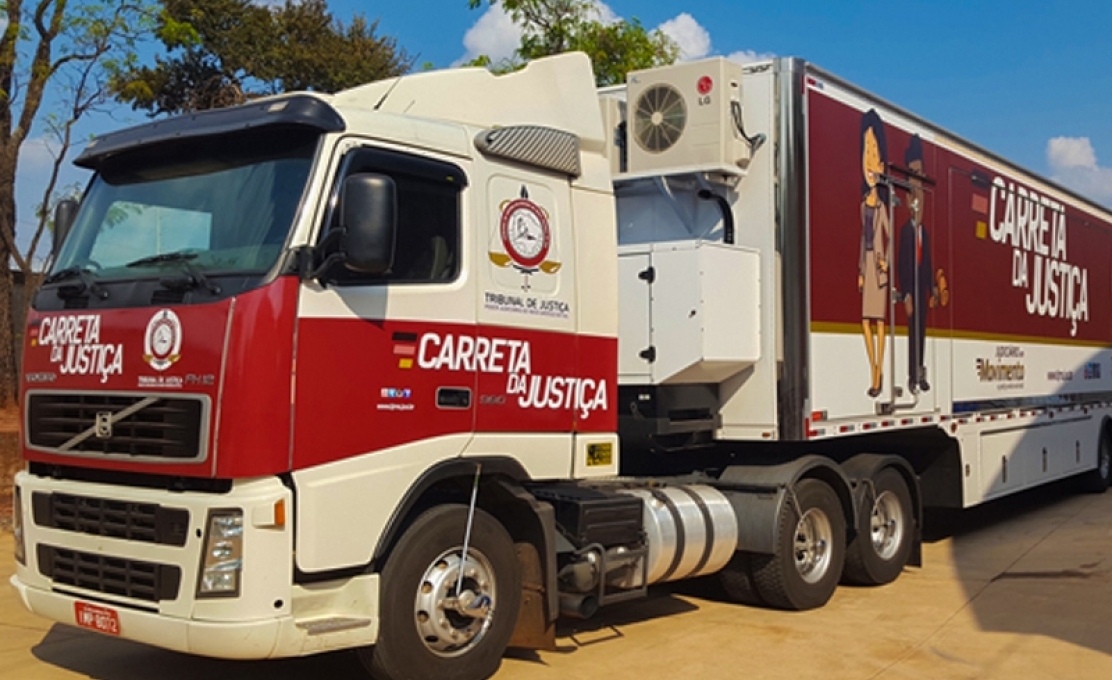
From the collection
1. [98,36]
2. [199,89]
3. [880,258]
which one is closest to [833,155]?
[880,258]

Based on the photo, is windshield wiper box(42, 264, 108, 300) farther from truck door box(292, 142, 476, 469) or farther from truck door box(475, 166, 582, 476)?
truck door box(475, 166, 582, 476)

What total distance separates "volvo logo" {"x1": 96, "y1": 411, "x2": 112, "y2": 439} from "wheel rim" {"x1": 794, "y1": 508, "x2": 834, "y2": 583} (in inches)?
197

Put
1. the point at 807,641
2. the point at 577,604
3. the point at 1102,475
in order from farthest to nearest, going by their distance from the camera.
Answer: the point at 1102,475
the point at 807,641
the point at 577,604

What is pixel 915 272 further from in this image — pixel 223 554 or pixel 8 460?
pixel 8 460

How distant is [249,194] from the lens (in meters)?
5.50

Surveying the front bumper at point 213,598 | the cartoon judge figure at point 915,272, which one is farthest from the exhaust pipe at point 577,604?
the cartoon judge figure at point 915,272

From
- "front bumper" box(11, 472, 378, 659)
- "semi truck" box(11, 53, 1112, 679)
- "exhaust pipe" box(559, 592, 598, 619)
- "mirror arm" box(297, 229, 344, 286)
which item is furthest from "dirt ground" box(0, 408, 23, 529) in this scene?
"mirror arm" box(297, 229, 344, 286)

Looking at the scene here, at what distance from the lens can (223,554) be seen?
16.5 feet

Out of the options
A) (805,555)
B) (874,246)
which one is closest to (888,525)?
(805,555)

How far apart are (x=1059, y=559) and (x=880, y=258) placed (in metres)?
3.58

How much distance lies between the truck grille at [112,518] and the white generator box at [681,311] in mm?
3460

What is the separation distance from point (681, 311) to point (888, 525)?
11.0 feet

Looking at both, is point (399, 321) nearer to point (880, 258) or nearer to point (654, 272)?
point (654, 272)

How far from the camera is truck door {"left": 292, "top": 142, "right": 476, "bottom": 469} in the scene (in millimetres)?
5281
